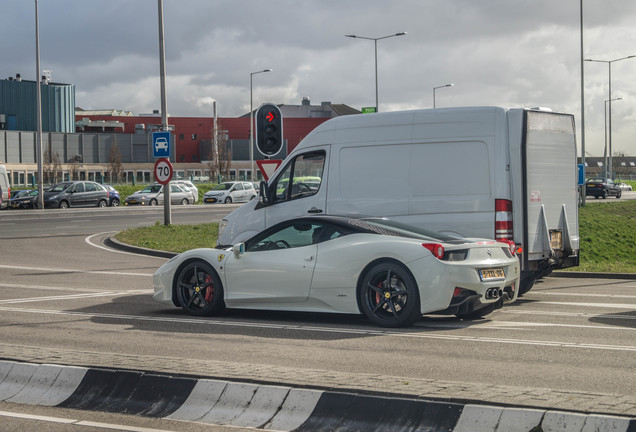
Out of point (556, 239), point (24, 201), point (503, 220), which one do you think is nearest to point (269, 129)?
point (556, 239)

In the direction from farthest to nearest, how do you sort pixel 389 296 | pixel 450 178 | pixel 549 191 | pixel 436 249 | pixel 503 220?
pixel 549 191
pixel 450 178
pixel 503 220
pixel 389 296
pixel 436 249

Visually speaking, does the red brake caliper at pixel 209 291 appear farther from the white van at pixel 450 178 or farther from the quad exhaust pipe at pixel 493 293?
the quad exhaust pipe at pixel 493 293

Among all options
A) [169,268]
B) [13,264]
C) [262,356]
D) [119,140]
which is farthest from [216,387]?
[119,140]

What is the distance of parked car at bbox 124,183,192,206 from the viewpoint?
56056mm

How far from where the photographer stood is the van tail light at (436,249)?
949cm

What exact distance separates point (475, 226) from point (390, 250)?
235 cm

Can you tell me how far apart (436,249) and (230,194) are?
163 ft

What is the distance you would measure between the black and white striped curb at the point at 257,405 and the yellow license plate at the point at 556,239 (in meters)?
7.37

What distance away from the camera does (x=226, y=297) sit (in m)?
10.8

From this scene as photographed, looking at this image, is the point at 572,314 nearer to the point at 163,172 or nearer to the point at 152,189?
the point at 163,172

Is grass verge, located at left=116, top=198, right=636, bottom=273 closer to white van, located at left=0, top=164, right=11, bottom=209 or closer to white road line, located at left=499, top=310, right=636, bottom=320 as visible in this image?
white road line, located at left=499, top=310, right=636, bottom=320

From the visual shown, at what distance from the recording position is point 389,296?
9688 millimetres

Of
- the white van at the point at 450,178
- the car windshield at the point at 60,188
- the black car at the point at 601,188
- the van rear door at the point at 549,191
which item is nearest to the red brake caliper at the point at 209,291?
the white van at the point at 450,178

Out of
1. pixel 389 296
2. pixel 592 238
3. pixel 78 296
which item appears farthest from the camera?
pixel 592 238
